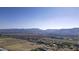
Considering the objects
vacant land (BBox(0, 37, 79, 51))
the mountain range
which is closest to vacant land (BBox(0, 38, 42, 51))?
vacant land (BBox(0, 37, 79, 51))

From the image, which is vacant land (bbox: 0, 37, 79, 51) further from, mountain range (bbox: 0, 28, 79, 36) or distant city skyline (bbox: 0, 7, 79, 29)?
distant city skyline (bbox: 0, 7, 79, 29)

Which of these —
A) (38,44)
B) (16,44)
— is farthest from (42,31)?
(16,44)

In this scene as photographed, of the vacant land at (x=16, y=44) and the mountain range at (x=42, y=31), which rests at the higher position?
the mountain range at (x=42, y=31)

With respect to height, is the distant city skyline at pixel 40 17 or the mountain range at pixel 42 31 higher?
the distant city skyline at pixel 40 17

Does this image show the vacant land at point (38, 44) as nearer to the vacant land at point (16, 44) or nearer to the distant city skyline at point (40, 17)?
the vacant land at point (16, 44)

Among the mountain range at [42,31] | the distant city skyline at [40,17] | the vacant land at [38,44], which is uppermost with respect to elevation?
the distant city skyline at [40,17]

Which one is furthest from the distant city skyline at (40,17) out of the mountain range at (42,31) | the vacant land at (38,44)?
the vacant land at (38,44)

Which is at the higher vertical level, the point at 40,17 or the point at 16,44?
the point at 40,17

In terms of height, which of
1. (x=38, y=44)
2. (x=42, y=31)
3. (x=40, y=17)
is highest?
(x=40, y=17)

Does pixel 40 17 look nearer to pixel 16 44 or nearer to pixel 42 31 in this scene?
pixel 42 31

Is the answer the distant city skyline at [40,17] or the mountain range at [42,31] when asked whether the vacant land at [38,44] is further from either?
the distant city skyline at [40,17]
